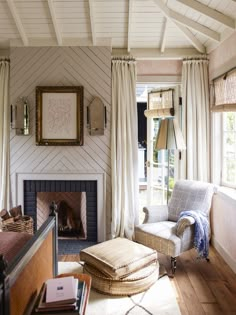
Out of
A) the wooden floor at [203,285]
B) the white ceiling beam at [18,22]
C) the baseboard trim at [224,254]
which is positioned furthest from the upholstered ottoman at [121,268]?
the white ceiling beam at [18,22]

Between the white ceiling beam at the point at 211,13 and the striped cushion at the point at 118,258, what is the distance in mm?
2457

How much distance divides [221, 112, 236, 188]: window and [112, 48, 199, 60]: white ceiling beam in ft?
3.29

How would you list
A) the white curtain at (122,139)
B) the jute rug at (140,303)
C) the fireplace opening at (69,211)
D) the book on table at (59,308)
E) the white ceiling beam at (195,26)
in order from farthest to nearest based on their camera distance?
the fireplace opening at (69,211) < the white curtain at (122,139) < the white ceiling beam at (195,26) < the jute rug at (140,303) < the book on table at (59,308)

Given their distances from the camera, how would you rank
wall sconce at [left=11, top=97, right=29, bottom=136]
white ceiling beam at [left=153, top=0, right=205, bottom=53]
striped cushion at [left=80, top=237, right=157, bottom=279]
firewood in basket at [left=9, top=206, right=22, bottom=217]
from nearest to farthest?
striped cushion at [left=80, top=237, right=157, bottom=279] → white ceiling beam at [left=153, top=0, right=205, bottom=53] → firewood in basket at [left=9, top=206, right=22, bottom=217] → wall sconce at [left=11, top=97, right=29, bottom=136]

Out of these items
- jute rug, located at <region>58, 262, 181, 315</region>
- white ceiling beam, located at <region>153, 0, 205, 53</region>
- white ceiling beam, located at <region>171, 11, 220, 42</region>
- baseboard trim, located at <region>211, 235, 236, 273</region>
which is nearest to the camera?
jute rug, located at <region>58, 262, 181, 315</region>

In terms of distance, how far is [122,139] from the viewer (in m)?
4.52

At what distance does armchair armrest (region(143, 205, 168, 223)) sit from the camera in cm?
403

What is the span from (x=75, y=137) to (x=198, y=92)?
173cm

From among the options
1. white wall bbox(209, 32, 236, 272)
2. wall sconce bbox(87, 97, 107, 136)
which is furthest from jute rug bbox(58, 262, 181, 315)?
wall sconce bbox(87, 97, 107, 136)

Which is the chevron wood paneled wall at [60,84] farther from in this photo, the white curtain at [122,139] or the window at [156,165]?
the window at [156,165]

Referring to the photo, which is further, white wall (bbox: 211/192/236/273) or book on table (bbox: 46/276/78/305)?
white wall (bbox: 211/192/236/273)

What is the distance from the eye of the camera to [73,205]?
4.84 metres

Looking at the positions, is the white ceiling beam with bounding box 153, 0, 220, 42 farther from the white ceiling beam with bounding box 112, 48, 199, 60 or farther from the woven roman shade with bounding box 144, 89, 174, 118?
the woven roman shade with bounding box 144, 89, 174, 118

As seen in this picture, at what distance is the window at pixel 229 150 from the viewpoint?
404cm
